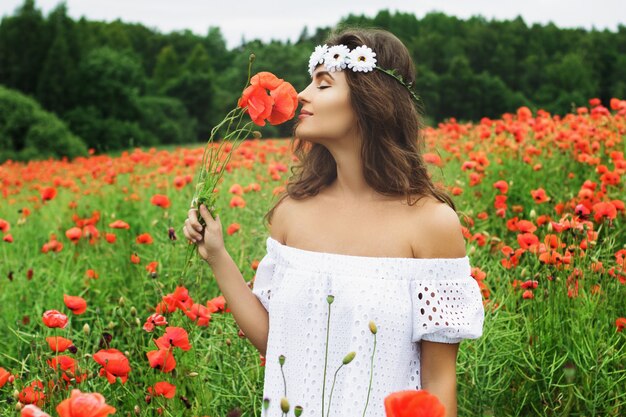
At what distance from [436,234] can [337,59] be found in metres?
0.50

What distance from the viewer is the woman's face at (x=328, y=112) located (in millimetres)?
1730

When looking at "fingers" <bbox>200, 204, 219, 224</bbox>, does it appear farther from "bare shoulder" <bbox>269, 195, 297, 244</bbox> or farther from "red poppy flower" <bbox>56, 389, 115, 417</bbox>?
"red poppy flower" <bbox>56, 389, 115, 417</bbox>

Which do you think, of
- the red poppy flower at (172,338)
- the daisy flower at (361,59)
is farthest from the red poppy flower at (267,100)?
the red poppy flower at (172,338)

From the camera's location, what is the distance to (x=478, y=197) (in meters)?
4.29

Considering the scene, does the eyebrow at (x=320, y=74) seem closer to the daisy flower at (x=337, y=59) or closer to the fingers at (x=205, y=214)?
the daisy flower at (x=337, y=59)

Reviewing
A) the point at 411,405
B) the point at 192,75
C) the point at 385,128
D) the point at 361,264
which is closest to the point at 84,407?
the point at 411,405

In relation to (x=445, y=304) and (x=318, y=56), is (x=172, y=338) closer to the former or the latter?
(x=445, y=304)

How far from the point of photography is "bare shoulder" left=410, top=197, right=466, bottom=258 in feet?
5.54

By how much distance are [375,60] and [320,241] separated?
0.48 m

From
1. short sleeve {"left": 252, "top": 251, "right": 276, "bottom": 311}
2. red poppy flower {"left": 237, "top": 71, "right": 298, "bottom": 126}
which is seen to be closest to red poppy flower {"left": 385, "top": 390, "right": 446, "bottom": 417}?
red poppy flower {"left": 237, "top": 71, "right": 298, "bottom": 126}

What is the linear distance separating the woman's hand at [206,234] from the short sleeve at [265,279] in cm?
21

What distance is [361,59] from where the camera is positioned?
1.79 meters

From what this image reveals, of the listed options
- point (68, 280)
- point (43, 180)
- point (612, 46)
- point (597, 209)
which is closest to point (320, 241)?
point (597, 209)

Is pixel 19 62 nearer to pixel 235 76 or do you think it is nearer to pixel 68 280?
pixel 235 76
